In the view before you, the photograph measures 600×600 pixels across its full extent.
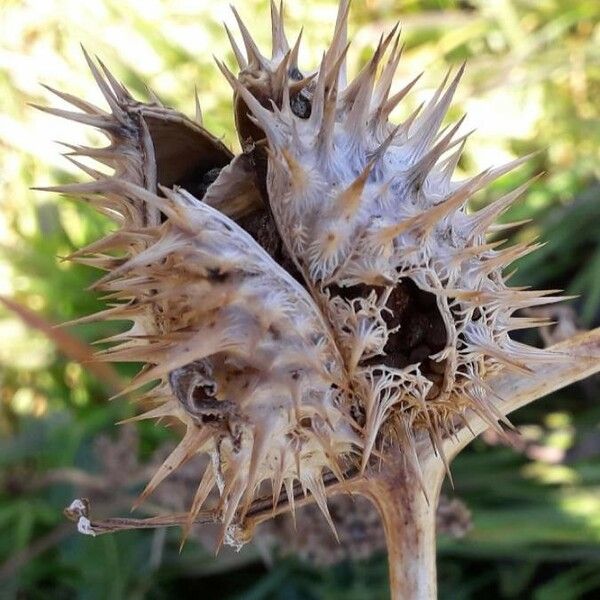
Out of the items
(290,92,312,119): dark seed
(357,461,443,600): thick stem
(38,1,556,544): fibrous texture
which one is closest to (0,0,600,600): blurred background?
(357,461,443,600): thick stem

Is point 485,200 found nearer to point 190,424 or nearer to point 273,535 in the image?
point 273,535

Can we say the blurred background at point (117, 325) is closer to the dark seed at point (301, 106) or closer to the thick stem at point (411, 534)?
the thick stem at point (411, 534)

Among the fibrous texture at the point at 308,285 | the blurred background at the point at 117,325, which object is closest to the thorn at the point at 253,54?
the fibrous texture at the point at 308,285

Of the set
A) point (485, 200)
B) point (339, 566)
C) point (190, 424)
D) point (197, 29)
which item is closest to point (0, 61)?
point (197, 29)

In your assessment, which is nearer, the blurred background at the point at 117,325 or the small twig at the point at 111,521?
the small twig at the point at 111,521

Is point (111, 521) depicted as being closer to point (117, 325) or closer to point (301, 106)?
point (301, 106)

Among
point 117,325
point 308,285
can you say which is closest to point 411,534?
point 308,285
